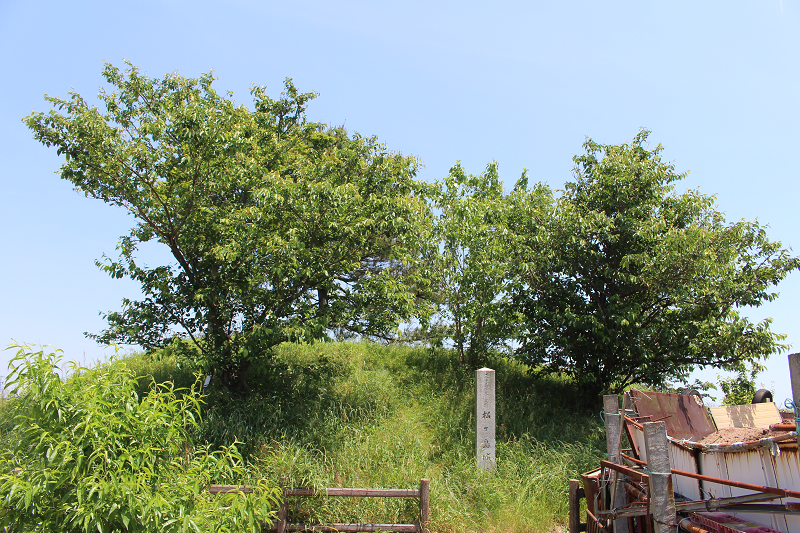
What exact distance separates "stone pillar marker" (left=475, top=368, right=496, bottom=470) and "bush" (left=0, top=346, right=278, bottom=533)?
5.98 m

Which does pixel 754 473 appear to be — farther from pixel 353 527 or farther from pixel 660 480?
pixel 353 527

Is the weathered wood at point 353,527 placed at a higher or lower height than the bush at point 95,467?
lower

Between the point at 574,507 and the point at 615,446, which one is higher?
the point at 615,446

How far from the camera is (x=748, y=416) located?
758 cm

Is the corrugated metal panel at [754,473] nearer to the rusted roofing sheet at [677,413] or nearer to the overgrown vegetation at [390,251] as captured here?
the rusted roofing sheet at [677,413]

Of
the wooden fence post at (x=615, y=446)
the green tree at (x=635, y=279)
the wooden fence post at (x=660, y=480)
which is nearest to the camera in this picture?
the wooden fence post at (x=660, y=480)

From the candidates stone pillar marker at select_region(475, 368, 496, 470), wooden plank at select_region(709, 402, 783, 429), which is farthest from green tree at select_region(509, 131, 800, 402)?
wooden plank at select_region(709, 402, 783, 429)

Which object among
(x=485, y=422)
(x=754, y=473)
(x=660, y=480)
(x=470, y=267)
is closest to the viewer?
(x=754, y=473)

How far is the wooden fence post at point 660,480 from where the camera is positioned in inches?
205

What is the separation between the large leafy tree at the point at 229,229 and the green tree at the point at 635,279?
378 centimetres

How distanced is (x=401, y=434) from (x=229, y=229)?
19.4 ft

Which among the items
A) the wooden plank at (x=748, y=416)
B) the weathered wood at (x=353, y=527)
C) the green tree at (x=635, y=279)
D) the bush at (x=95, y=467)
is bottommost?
the weathered wood at (x=353, y=527)

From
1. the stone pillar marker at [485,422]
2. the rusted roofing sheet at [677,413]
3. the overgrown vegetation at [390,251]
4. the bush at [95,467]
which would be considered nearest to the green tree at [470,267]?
the overgrown vegetation at [390,251]

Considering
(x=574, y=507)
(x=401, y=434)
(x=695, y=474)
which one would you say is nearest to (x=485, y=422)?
(x=401, y=434)
